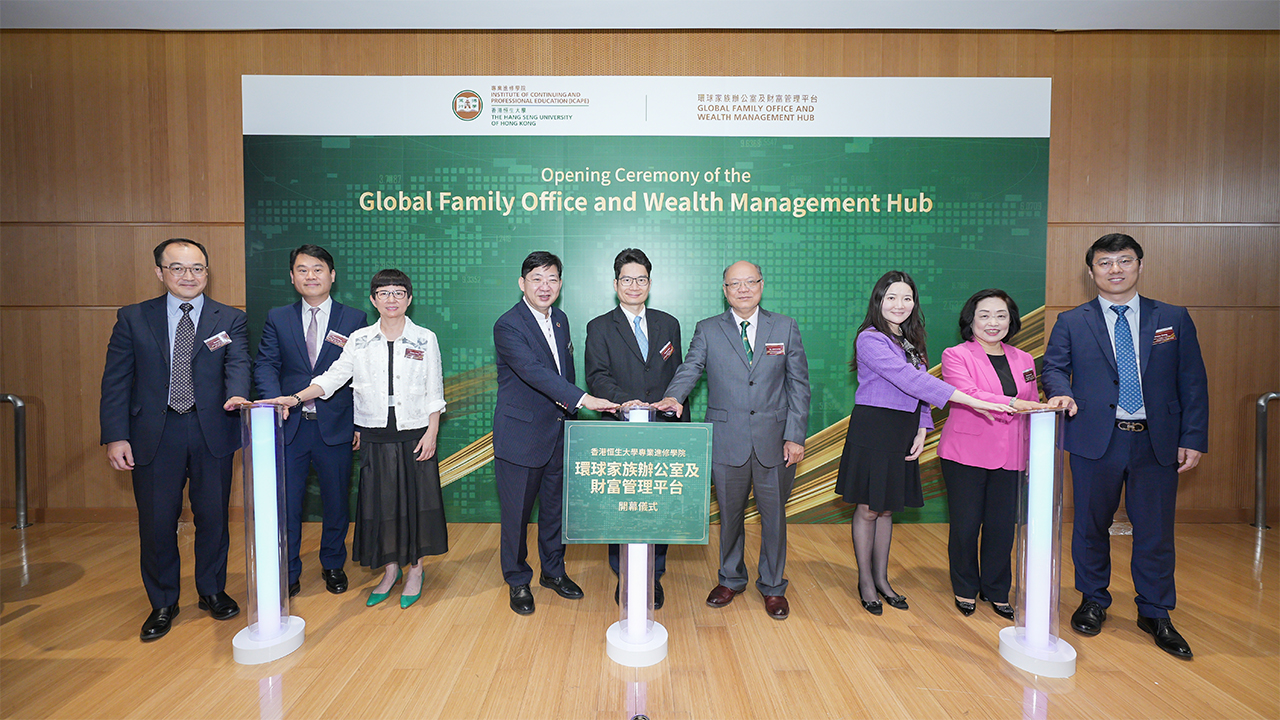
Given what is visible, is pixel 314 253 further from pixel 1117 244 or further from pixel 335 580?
pixel 1117 244

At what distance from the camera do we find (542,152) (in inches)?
157

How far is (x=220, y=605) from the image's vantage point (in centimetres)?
275

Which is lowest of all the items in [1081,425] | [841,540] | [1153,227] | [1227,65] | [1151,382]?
[841,540]

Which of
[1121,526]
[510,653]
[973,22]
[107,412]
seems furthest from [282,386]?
[1121,526]

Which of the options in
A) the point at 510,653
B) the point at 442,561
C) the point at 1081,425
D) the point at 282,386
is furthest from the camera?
the point at 442,561

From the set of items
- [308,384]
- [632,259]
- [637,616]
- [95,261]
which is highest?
[95,261]

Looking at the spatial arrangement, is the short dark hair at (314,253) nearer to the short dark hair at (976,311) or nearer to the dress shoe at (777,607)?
the dress shoe at (777,607)

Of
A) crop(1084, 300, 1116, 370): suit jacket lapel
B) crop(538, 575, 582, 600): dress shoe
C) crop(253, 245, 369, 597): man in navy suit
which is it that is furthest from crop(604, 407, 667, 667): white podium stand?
crop(1084, 300, 1116, 370): suit jacket lapel

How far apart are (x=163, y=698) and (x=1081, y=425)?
13.0 feet

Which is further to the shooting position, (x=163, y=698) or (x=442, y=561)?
(x=442, y=561)

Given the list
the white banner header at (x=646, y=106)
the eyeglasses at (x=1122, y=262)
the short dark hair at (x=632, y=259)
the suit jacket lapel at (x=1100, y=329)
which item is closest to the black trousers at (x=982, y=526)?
the suit jacket lapel at (x=1100, y=329)

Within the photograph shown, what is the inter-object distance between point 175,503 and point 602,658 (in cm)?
211

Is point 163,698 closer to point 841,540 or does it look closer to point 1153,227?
point 841,540

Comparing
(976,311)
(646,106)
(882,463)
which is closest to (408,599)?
(882,463)
